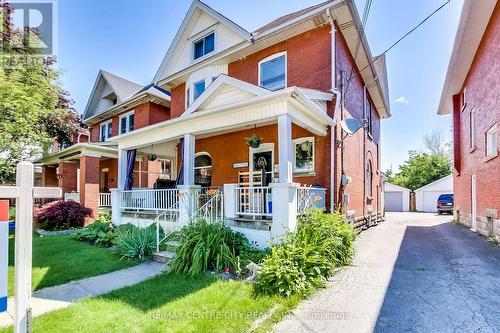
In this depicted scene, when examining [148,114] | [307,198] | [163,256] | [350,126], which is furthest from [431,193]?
[163,256]

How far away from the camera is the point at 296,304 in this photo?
14.2 ft

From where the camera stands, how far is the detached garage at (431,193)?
28656mm

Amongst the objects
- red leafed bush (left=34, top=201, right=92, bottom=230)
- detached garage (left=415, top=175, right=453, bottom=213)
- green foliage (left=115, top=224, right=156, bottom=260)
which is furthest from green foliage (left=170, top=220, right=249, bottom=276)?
detached garage (left=415, top=175, right=453, bottom=213)

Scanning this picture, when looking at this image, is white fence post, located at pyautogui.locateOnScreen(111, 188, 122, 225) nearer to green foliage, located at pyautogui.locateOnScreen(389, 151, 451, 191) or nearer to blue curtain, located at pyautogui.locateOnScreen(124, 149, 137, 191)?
blue curtain, located at pyautogui.locateOnScreen(124, 149, 137, 191)

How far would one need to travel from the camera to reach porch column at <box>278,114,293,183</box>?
655 centimetres

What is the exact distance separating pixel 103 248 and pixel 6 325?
4621 millimetres

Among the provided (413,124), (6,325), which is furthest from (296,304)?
(413,124)

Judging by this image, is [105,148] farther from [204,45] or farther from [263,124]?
[263,124]

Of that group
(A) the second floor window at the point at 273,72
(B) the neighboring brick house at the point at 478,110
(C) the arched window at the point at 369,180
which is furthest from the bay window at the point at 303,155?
(C) the arched window at the point at 369,180

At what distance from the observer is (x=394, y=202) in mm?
31781

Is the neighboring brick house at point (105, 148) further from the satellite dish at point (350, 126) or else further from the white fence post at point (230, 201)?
the satellite dish at point (350, 126)

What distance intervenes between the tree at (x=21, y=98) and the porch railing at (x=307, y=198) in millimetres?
9749

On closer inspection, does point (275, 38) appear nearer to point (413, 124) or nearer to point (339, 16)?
point (339, 16)

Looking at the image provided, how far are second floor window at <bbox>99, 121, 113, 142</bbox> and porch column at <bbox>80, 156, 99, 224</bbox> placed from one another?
16.2ft
